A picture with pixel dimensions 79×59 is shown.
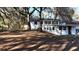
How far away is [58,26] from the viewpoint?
3252 millimetres

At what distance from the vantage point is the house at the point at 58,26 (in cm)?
324

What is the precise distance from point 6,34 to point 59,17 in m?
0.64

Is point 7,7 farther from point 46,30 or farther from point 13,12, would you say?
point 46,30

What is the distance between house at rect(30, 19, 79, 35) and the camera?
10.6 feet

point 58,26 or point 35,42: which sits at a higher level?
point 58,26

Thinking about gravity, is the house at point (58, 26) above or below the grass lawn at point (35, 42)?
above

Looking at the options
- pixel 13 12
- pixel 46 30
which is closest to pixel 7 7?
pixel 13 12

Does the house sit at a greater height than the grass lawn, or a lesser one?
greater

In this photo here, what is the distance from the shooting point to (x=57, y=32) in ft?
10.7
